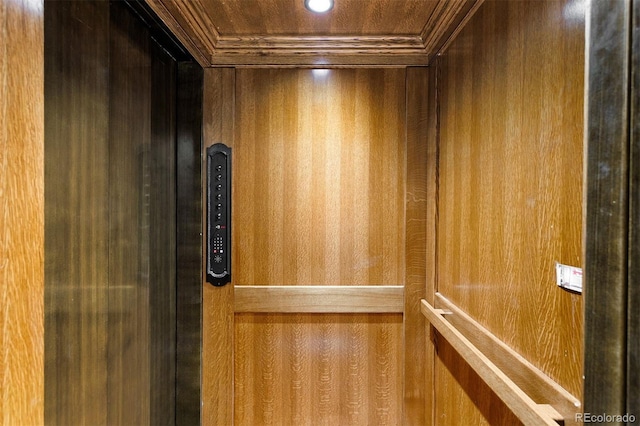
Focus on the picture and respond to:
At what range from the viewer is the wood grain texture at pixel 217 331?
1.93 meters

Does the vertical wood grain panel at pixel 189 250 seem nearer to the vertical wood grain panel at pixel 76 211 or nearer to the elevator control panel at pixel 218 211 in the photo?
the elevator control panel at pixel 218 211

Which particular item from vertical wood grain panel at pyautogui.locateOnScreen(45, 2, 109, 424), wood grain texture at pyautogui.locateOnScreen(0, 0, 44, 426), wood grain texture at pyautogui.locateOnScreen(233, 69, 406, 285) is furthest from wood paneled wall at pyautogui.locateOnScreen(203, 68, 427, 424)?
wood grain texture at pyautogui.locateOnScreen(0, 0, 44, 426)

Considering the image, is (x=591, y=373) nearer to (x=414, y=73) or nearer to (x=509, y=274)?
(x=509, y=274)

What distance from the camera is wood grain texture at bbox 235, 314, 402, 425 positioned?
6.48ft

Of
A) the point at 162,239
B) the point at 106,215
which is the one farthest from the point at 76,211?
the point at 162,239

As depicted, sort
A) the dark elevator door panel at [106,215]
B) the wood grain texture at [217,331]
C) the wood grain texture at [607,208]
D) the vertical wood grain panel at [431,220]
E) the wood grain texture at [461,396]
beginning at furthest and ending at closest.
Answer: the wood grain texture at [217,331] → the vertical wood grain panel at [431,220] → the wood grain texture at [461,396] → the dark elevator door panel at [106,215] → the wood grain texture at [607,208]

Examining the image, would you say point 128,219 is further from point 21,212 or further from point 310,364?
point 310,364

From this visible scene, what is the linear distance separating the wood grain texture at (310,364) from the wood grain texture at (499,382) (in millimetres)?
481

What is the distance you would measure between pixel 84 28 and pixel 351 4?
0.99 meters

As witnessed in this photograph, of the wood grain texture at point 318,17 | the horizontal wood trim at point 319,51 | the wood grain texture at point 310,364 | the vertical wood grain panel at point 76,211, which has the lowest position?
the wood grain texture at point 310,364

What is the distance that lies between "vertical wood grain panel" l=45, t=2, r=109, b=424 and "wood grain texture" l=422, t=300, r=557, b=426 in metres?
1.22

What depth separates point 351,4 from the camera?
1.55 m

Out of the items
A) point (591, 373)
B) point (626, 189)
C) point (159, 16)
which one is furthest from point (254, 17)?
point (591, 373)

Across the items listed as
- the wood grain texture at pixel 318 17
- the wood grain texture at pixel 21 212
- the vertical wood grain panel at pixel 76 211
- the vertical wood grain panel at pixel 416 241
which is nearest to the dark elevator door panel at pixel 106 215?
the vertical wood grain panel at pixel 76 211
